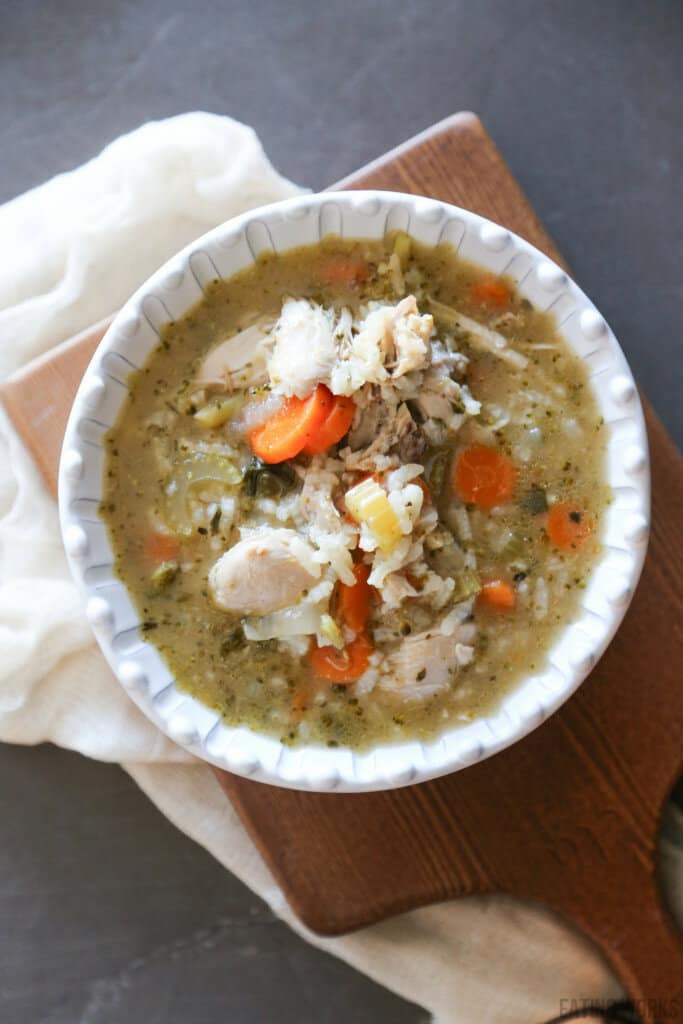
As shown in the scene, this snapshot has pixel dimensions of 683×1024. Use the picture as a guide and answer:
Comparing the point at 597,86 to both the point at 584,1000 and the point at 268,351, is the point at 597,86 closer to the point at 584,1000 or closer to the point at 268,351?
the point at 268,351

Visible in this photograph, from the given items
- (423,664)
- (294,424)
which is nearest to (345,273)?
(294,424)

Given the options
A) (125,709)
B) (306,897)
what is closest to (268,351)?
(125,709)

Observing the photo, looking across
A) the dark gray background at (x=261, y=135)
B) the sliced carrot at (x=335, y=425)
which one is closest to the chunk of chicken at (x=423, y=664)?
the sliced carrot at (x=335, y=425)

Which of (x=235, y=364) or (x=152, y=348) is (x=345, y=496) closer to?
(x=235, y=364)

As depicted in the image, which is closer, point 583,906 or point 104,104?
point 583,906

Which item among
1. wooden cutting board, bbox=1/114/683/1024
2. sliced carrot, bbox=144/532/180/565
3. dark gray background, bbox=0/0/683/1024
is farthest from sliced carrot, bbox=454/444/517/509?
dark gray background, bbox=0/0/683/1024

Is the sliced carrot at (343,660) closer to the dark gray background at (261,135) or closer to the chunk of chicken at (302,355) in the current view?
the chunk of chicken at (302,355)
